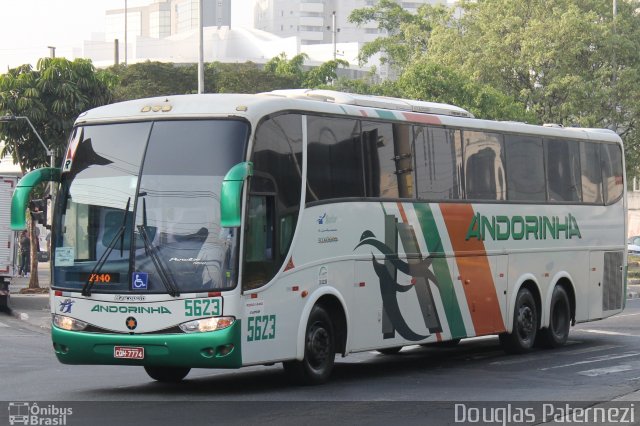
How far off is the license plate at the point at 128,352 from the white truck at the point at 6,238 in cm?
1838

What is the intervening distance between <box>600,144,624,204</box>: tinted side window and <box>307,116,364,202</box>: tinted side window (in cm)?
798

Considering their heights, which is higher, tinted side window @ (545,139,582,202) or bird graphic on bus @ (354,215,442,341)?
tinted side window @ (545,139,582,202)

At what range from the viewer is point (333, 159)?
14945 millimetres

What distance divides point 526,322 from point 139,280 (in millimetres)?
8394

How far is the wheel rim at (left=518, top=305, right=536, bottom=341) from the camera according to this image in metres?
19.5

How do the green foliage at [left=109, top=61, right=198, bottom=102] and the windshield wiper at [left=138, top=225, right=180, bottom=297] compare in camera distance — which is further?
the green foliage at [left=109, top=61, right=198, bottom=102]

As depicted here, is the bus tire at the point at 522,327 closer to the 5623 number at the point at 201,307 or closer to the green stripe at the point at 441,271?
the green stripe at the point at 441,271

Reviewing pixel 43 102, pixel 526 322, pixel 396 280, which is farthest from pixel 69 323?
pixel 43 102

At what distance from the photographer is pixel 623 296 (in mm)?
22578

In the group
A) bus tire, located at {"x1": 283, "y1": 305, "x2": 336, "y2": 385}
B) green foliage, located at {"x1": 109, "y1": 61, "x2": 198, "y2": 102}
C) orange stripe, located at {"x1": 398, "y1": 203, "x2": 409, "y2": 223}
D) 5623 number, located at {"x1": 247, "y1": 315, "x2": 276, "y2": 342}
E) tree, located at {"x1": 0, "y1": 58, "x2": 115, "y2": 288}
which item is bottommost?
bus tire, located at {"x1": 283, "y1": 305, "x2": 336, "y2": 385}

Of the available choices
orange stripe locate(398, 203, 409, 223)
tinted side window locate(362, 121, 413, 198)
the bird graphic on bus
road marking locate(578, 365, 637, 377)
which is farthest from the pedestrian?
road marking locate(578, 365, 637, 377)

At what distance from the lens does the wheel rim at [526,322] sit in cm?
1952

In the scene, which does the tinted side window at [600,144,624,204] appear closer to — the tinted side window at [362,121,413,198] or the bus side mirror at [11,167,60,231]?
the tinted side window at [362,121,413,198]

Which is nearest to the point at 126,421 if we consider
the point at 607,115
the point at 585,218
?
the point at 585,218
